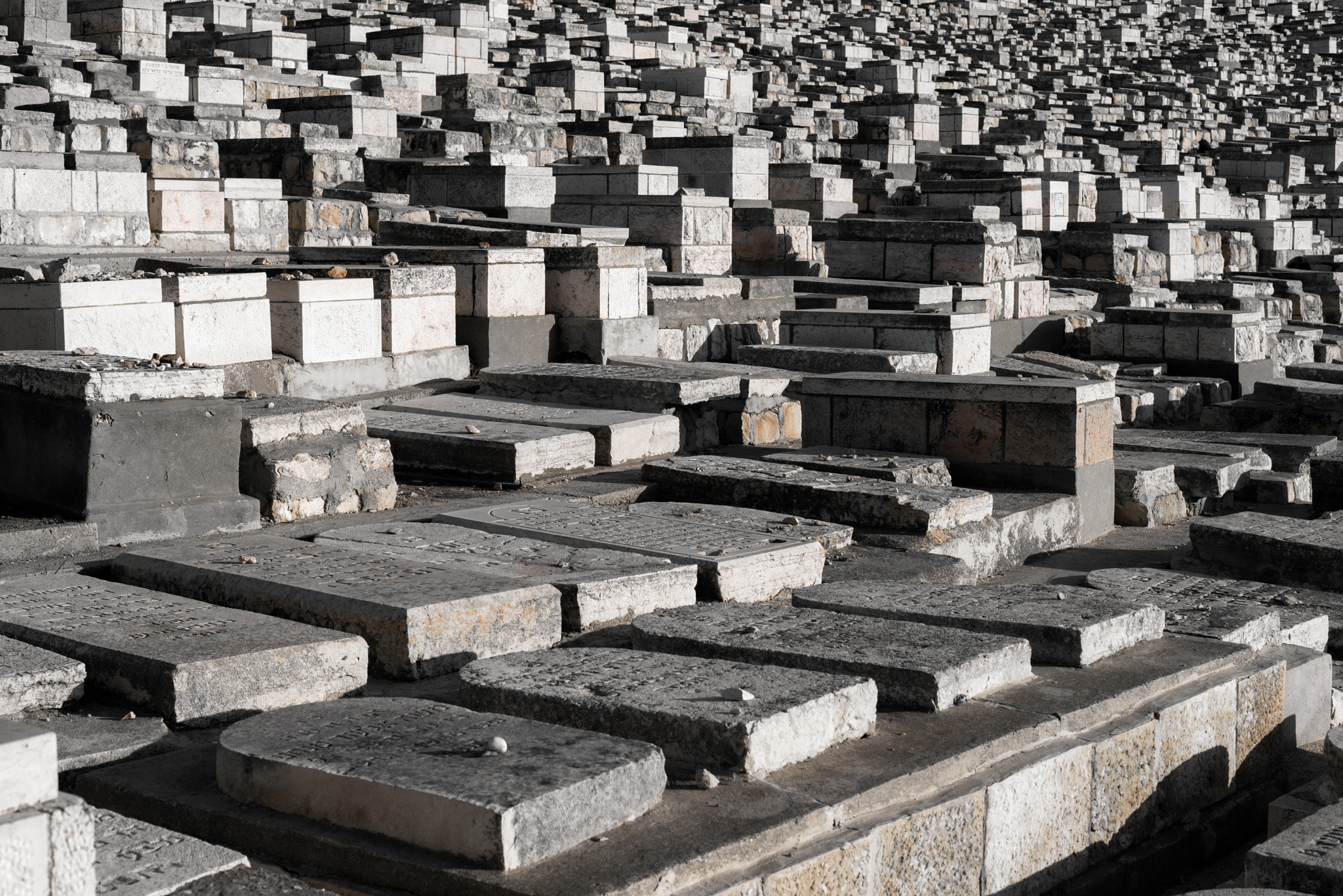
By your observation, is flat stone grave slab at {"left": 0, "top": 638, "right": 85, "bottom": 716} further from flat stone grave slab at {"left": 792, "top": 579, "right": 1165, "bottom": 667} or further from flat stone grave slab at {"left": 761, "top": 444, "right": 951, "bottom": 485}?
flat stone grave slab at {"left": 761, "top": 444, "right": 951, "bottom": 485}

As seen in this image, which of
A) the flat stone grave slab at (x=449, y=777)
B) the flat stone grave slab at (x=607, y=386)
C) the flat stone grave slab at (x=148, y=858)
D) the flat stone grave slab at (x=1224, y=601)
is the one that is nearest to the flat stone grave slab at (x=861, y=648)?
the flat stone grave slab at (x=449, y=777)

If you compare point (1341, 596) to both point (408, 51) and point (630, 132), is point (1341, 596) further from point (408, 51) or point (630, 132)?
point (408, 51)

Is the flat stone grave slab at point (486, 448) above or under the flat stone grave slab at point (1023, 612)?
above

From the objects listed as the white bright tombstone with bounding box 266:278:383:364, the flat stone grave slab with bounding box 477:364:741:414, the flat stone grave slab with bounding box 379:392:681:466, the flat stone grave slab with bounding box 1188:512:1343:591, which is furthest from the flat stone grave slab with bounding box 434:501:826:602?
the white bright tombstone with bounding box 266:278:383:364

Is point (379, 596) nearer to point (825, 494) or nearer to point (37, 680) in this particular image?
point (37, 680)

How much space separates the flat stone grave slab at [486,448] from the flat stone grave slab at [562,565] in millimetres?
1378

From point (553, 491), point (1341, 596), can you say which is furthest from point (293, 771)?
point (1341, 596)

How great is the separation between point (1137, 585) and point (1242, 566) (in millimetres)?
796

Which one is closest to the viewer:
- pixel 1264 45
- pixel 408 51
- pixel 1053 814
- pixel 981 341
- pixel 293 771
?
pixel 293 771

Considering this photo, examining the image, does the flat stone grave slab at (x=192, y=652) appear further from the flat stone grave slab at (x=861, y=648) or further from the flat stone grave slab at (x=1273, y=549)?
the flat stone grave slab at (x=1273, y=549)

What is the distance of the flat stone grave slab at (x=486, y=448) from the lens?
6.44m

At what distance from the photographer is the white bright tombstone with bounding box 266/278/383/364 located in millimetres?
7316

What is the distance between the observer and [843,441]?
716 centimetres

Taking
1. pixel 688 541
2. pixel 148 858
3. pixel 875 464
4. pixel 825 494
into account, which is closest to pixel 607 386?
pixel 875 464
